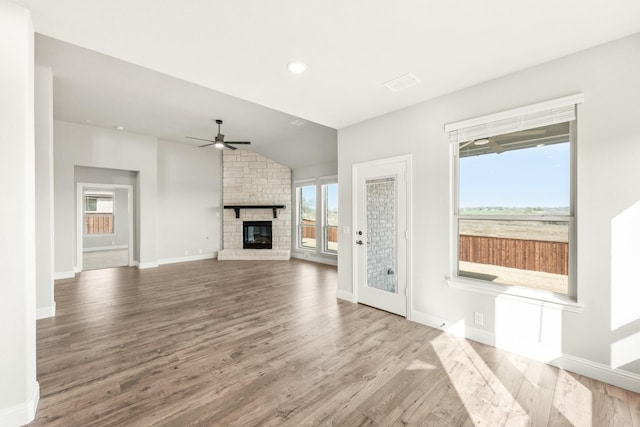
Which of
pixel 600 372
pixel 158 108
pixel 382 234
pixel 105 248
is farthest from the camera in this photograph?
pixel 105 248

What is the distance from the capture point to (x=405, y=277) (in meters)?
3.49

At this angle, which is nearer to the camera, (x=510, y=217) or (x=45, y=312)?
(x=510, y=217)

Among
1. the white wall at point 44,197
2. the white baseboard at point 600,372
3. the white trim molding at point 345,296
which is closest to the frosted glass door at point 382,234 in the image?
the white trim molding at point 345,296

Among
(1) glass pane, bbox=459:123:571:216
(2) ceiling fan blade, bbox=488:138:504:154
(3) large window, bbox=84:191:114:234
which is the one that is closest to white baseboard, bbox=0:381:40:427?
(1) glass pane, bbox=459:123:571:216

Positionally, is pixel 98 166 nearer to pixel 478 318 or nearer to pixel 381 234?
pixel 381 234

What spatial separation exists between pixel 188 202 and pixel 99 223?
530 centimetres

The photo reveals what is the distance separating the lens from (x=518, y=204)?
269 cm

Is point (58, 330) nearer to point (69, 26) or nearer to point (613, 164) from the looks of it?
point (69, 26)

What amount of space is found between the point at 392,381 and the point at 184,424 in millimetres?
1540

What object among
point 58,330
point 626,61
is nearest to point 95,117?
point 58,330

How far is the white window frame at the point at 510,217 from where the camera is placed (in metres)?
2.37

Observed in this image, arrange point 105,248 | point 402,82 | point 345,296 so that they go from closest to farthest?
point 402,82 → point 345,296 → point 105,248

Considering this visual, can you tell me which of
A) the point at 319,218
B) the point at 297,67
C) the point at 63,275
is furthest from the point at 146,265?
the point at 297,67

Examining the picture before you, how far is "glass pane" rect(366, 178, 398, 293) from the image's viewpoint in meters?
3.67
